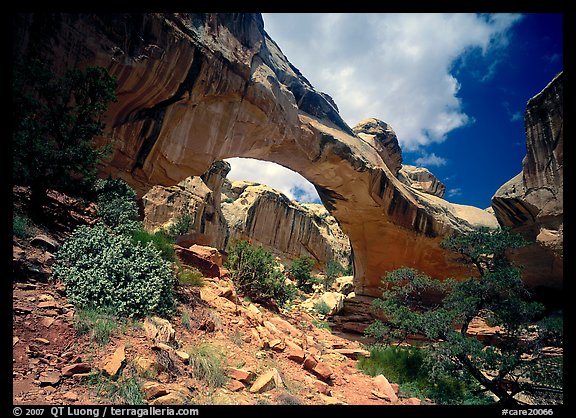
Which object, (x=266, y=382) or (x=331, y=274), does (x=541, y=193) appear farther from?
(x=331, y=274)

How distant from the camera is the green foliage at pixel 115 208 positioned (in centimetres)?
678

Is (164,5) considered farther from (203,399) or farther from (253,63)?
(253,63)

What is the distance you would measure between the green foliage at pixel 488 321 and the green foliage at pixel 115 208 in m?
6.83

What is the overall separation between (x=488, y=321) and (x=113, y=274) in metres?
8.68

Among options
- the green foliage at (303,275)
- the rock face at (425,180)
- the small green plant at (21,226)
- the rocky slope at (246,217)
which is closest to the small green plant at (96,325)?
the small green plant at (21,226)

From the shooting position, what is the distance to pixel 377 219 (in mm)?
16312

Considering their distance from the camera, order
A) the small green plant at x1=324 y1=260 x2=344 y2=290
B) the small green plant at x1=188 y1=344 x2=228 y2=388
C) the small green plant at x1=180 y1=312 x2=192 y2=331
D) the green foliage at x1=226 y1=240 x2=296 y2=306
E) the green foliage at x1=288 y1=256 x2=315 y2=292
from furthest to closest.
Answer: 1. the small green plant at x1=324 y1=260 x2=344 y2=290
2. the green foliage at x1=288 y1=256 x2=315 y2=292
3. the green foliage at x1=226 y1=240 x2=296 y2=306
4. the small green plant at x1=180 y1=312 x2=192 y2=331
5. the small green plant at x1=188 y1=344 x2=228 y2=388

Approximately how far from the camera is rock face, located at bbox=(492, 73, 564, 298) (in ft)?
31.9

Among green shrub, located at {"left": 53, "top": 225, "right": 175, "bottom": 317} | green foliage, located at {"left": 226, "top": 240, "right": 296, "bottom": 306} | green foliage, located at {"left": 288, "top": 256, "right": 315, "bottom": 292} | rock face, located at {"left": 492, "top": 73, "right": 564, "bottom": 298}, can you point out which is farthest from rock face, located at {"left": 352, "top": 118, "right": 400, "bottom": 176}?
green shrub, located at {"left": 53, "top": 225, "right": 175, "bottom": 317}

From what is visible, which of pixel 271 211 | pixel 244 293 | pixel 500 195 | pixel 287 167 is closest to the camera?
pixel 244 293

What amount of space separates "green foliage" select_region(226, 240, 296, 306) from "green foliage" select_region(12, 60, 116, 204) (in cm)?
523

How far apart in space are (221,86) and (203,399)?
→ 360 inches

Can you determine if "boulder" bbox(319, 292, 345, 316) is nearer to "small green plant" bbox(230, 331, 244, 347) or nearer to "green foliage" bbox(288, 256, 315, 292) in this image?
"green foliage" bbox(288, 256, 315, 292)

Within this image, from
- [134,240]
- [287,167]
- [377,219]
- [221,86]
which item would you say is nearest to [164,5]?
[134,240]
